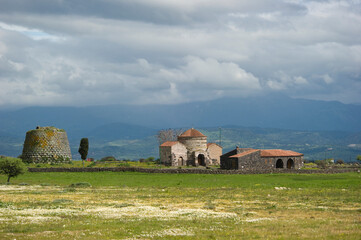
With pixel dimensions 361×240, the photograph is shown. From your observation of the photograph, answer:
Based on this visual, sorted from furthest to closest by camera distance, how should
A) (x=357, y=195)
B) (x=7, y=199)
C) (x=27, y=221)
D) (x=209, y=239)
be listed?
(x=357, y=195)
(x=7, y=199)
(x=27, y=221)
(x=209, y=239)

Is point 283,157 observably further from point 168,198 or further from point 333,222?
point 333,222

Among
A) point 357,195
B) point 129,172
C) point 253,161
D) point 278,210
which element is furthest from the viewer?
point 253,161

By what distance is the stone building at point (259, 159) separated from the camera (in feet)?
298

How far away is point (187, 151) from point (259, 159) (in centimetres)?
2233

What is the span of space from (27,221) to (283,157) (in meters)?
73.7

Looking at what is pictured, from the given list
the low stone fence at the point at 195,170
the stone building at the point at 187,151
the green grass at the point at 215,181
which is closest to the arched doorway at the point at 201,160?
the stone building at the point at 187,151

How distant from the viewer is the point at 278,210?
33719mm

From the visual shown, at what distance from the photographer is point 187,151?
11025 cm

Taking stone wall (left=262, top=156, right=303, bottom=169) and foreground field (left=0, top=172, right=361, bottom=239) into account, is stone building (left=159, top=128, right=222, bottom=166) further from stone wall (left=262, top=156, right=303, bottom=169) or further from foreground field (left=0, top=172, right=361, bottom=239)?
foreground field (left=0, top=172, right=361, bottom=239)

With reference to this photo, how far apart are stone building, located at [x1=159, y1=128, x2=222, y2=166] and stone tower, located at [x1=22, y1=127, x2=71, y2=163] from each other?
22004mm

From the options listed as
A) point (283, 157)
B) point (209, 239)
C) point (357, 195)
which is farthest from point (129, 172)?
point (209, 239)

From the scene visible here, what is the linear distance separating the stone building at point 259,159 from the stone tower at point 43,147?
3332cm

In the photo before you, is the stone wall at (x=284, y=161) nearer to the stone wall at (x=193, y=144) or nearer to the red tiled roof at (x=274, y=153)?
the red tiled roof at (x=274, y=153)

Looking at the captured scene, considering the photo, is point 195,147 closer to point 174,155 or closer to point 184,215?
point 174,155
